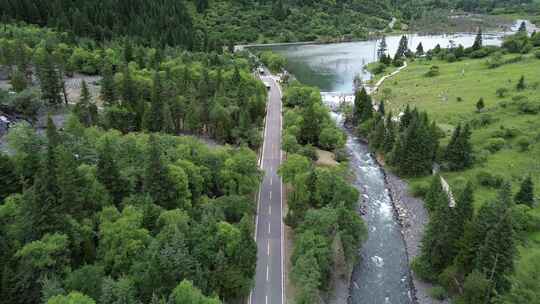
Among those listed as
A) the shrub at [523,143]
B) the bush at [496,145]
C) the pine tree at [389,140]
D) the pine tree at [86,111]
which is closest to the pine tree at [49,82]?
the pine tree at [86,111]

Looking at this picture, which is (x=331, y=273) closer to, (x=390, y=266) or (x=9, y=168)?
(x=390, y=266)

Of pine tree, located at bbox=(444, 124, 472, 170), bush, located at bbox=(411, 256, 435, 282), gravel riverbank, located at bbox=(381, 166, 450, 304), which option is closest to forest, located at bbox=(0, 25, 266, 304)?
bush, located at bbox=(411, 256, 435, 282)

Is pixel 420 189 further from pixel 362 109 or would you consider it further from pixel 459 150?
pixel 362 109

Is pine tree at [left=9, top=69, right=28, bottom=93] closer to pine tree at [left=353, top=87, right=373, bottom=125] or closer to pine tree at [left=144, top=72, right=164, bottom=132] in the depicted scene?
pine tree at [left=144, top=72, right=164, bottom=132]

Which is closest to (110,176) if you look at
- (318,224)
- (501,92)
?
(318,224)

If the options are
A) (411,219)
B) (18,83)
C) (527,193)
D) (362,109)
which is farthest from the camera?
(362,109)
